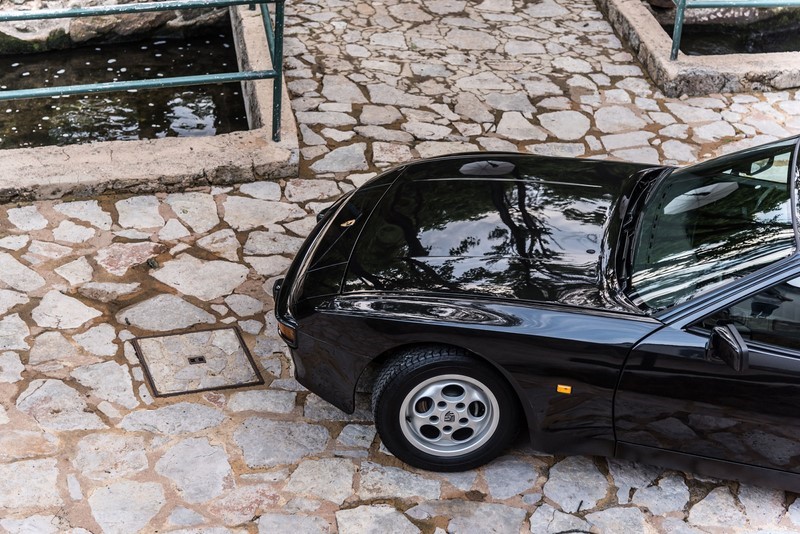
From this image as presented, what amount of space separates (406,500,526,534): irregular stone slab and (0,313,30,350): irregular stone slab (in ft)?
7.81

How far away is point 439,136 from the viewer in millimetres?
7250

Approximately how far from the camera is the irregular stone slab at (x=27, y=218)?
5953 mm

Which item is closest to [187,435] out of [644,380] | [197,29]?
[644,380]

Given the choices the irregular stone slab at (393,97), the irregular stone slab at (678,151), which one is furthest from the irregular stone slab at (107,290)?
the irregular stone slab at (678,151)

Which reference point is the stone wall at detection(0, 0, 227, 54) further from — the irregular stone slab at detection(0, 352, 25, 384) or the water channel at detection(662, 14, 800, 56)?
the irregular stone slab at detection(0, 352, 25, 384)

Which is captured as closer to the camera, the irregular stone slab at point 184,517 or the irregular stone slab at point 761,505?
the irregular stone slab at point 184,517

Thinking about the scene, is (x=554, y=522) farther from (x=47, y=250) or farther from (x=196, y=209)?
(x=47, y=250)

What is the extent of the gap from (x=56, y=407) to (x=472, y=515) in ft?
7.00

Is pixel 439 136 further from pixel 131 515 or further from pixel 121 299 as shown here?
pixel 131 515

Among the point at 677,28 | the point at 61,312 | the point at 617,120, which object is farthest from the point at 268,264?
the point at 677,28

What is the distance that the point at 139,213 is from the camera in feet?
20.3

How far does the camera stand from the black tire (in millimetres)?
4000

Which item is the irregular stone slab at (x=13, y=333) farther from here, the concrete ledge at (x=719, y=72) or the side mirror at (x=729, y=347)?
the concrete ledge at (x=719, y=72)

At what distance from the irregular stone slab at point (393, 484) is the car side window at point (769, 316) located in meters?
1.42
